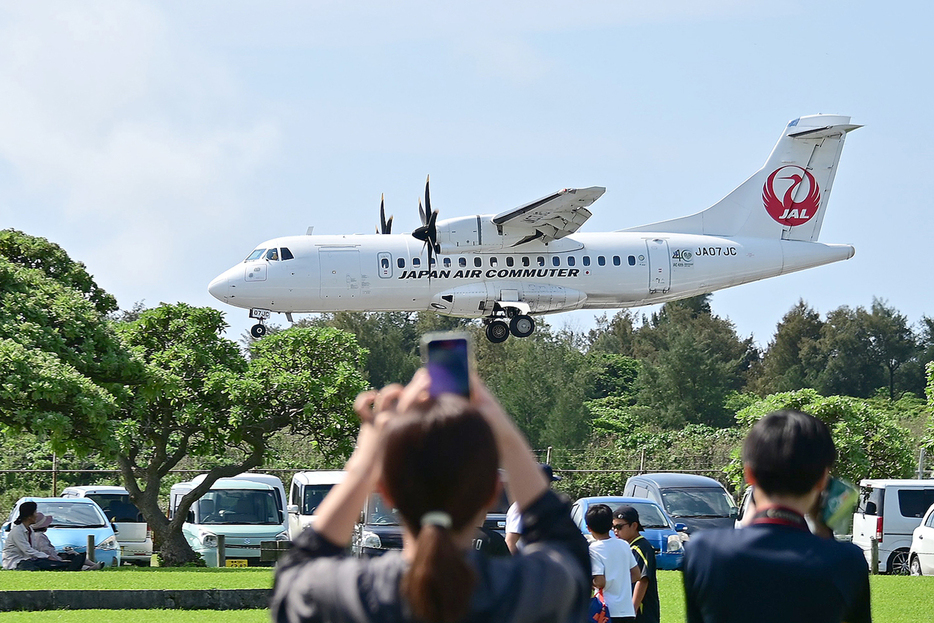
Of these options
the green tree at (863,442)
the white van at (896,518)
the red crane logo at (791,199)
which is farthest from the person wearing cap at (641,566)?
the red crane logo at (791,199)

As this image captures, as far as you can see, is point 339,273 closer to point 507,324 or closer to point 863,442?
point 507,324

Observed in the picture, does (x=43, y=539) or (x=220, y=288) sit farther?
(x=220, y=288)

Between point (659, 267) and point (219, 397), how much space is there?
15.2 metres

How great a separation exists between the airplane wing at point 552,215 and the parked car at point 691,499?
10358 mm

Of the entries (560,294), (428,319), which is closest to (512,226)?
(560,294)

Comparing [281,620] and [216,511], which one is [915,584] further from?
[281,620]

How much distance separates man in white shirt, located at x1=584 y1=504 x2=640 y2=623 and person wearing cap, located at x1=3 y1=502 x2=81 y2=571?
959 centimetres

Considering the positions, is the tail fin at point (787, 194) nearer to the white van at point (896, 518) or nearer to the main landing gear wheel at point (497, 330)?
the main landing gear wheel at point (497, 330)

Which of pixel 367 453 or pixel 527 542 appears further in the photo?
pixel 527 542

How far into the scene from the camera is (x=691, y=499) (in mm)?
20828

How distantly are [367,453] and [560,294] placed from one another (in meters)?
30.0

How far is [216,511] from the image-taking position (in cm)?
2122

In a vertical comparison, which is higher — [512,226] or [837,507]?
[512,226]

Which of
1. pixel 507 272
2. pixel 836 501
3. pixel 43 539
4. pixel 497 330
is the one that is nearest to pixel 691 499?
pixel 43 539
